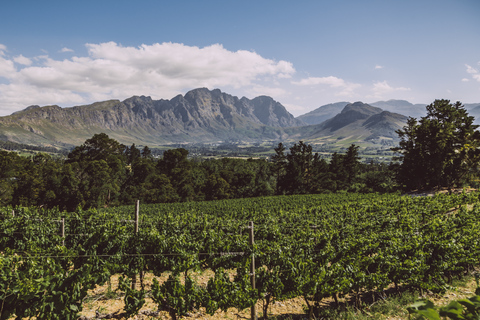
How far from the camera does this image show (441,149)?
136 ft

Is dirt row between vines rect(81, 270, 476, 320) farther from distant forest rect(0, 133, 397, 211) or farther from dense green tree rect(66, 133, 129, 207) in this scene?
dense green tree rect(66, 133, 129, 207)

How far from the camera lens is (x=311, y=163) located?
70.8 metres

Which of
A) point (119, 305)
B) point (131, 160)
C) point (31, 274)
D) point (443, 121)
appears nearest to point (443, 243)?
point (119, 305)

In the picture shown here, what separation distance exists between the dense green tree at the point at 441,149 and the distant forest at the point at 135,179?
7959mm

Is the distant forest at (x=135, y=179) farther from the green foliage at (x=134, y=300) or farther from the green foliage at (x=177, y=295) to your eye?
the green foliage at (x=177, y=295)

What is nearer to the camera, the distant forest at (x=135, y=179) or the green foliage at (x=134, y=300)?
the green foliage at (x=134, y=300)

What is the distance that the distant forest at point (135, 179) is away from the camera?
141 ft

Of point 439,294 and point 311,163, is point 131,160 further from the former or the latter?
point 439,294

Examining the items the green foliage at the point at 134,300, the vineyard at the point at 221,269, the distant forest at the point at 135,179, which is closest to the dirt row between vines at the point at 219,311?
the vineyard at the point at 221,269

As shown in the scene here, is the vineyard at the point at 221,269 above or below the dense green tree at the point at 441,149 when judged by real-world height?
below

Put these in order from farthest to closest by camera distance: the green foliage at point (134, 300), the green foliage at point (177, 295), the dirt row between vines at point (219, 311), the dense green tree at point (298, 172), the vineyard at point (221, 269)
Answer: the dense green tree at point (298, 172)
the dirt row between vines at point (219, 311)
the green foliage at point (177, 295)
the green foliage at point (134, 300)
the vineyard at point (221, 269)

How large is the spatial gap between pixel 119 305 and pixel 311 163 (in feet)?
216

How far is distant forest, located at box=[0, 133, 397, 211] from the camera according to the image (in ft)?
141

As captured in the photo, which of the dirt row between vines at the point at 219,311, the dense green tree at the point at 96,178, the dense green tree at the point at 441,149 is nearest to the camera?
the dirt row between vines at the point at 219,311
